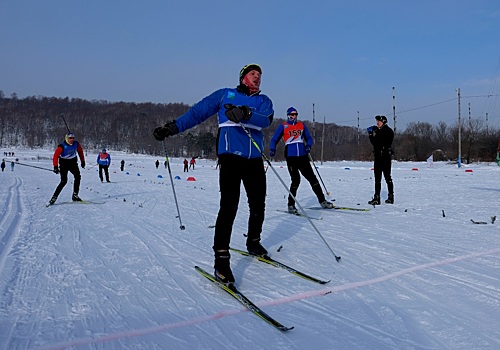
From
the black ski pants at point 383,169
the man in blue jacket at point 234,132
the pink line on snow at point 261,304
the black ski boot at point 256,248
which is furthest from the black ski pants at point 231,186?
the black ski pants at point 383,169

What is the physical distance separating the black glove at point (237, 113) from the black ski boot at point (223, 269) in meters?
1.10

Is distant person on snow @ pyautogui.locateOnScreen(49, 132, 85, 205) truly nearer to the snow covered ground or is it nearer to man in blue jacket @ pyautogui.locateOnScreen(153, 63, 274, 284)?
the snow covered ground

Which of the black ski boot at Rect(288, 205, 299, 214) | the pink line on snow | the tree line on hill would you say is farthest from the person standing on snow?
the tree line on hill

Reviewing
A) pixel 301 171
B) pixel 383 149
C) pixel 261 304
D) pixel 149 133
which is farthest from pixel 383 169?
pixel 149 133

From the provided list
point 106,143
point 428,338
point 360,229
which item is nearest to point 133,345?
point 428,338

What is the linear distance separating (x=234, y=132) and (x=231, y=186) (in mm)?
474

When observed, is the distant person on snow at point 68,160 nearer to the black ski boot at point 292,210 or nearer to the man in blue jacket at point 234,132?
the black ski boot at point 292,210

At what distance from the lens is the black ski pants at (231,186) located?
3164 mm

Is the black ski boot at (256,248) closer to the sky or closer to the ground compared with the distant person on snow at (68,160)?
closer to the ground

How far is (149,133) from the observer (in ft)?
432

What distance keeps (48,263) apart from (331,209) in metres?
5.06

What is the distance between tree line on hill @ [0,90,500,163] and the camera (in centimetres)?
5684

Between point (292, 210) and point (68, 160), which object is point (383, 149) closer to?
point (292, 210)

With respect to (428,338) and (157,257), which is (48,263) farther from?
(428,338)
